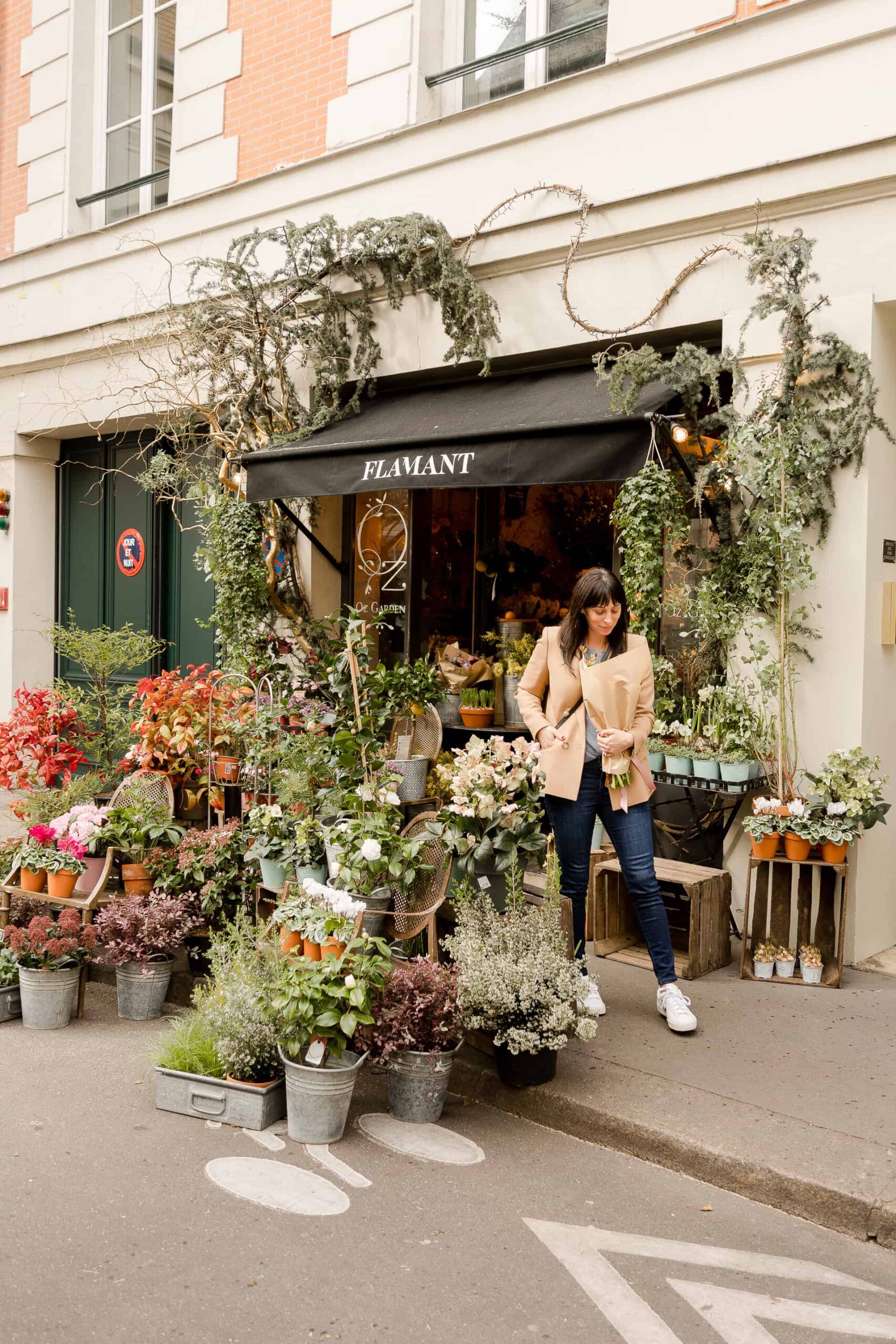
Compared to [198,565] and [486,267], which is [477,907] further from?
[198,565]

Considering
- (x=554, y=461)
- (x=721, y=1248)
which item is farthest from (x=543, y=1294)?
(x=554, y=461)

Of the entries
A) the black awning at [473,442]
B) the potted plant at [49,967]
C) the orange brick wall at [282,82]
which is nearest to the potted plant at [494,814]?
the black awning at [473,442]

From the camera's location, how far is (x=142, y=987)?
17.4ft

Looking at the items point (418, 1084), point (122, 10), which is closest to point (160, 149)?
point (122, 10)

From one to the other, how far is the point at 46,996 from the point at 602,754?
2697 mm

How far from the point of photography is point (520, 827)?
188 inches

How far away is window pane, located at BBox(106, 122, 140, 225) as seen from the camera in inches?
406

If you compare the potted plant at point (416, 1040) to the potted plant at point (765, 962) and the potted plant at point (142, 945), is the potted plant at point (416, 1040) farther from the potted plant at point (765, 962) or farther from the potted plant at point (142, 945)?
the potted plant at point (765, 962)

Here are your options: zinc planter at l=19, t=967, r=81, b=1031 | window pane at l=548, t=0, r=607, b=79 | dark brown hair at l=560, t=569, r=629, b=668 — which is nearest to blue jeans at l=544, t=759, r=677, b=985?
dark brown hair at l=560, t=569, r=629, b=668

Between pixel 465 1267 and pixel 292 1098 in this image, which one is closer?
pixel 465 1267

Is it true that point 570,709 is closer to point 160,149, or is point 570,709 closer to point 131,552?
point 131,552

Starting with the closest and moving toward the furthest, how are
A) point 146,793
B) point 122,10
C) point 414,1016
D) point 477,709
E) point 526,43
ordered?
point 414,1016 → point 146,793 → point 526,43 → point 477,709 → point 122,10

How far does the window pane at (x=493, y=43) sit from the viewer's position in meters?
7.50

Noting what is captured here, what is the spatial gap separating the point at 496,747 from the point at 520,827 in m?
0.35
